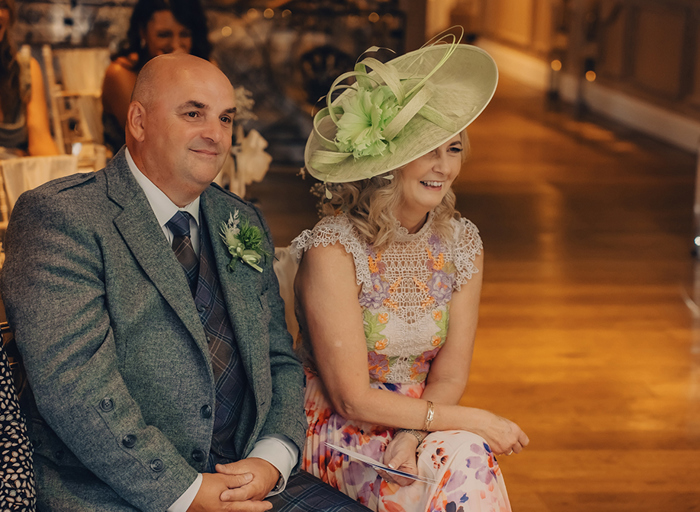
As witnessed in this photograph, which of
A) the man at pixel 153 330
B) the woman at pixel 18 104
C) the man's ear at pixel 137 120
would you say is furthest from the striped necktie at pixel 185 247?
the woman at pixel 18 104

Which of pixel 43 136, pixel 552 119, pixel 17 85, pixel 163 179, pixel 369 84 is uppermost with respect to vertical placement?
pixel 369 84

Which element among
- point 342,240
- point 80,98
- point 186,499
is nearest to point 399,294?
point 342,240

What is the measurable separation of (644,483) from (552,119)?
7464 millimetres

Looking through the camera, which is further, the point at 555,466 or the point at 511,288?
the point at 511,288

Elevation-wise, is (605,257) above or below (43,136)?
below

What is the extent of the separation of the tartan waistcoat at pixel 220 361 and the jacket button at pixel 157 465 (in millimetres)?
190

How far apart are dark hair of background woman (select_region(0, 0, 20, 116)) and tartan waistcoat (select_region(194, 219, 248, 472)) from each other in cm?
284

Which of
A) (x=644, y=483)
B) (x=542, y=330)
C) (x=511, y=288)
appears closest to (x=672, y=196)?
(x=511, y=288)

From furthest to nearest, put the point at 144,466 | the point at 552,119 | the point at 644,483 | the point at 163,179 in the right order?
the point at 552,119, the point at 644,483, the point at 163,179, the point at 144,466

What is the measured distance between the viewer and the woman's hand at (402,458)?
1.82m

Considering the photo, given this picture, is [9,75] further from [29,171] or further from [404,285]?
[404,285]

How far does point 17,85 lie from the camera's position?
4.18 metres

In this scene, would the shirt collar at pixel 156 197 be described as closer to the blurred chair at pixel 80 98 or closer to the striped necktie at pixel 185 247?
the striped necktie at pixel 185 247

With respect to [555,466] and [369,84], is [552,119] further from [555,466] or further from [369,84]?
A: [369,84]
